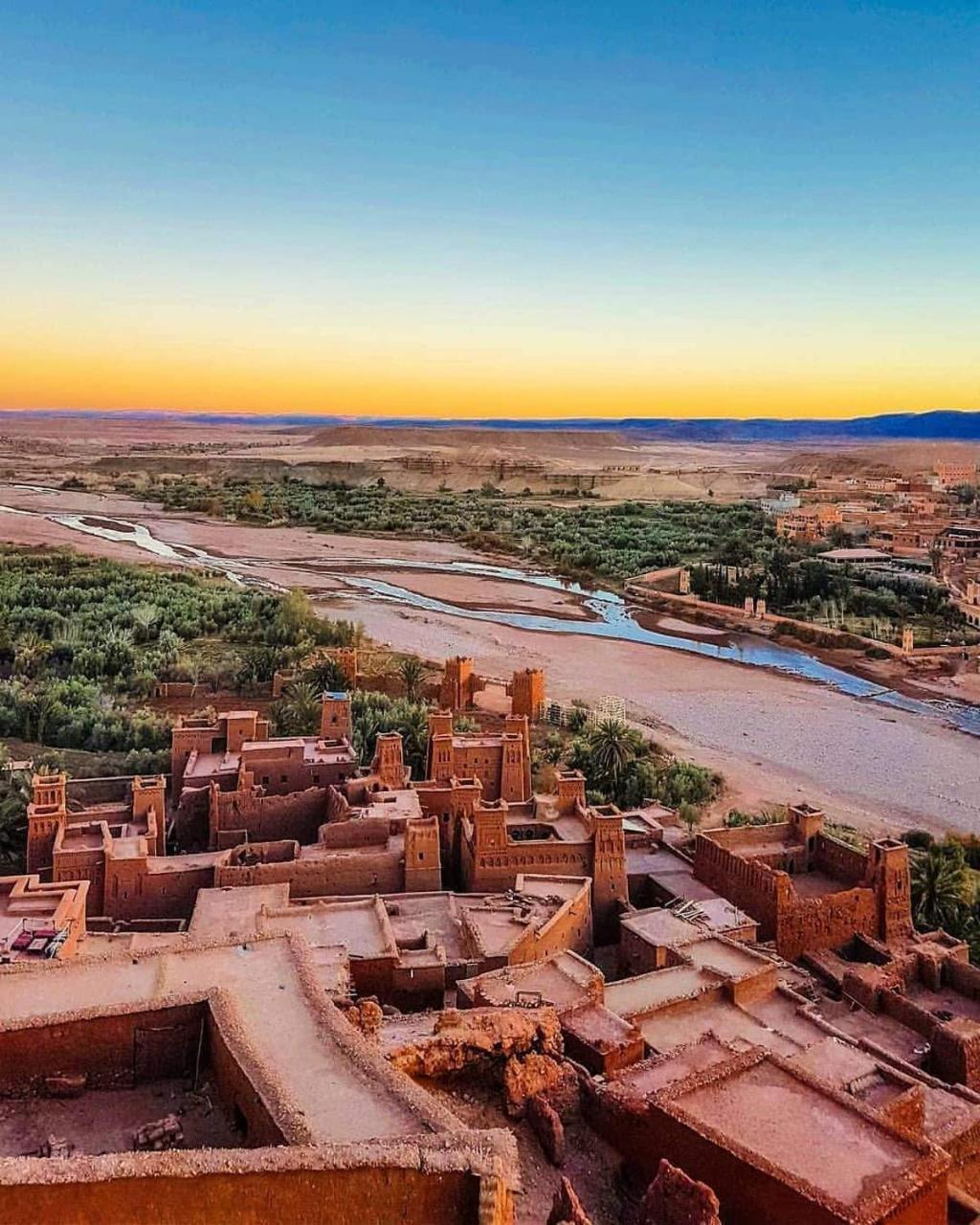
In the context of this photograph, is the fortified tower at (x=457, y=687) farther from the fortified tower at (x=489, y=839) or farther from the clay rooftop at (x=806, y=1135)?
the clay rooftop at (x=806, y=1135)

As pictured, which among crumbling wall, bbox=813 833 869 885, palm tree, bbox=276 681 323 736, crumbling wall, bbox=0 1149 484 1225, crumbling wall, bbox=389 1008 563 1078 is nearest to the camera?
crumbling wall, bbox=0 1149 484 1225

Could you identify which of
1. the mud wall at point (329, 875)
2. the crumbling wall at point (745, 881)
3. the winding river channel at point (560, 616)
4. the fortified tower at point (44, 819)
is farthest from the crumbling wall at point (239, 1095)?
the winding river channel at point (560, 616)

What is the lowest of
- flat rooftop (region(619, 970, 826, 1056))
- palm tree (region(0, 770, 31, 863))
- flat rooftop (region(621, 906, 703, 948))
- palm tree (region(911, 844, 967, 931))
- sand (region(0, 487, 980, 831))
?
sand (region(0, 487, 980, 831))

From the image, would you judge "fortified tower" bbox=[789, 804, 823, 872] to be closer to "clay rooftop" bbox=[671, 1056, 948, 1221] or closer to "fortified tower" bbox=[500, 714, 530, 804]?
"fortified tower" bbox=[500, 714, 530, 804]

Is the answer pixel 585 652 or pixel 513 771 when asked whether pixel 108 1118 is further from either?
pixel 585 652

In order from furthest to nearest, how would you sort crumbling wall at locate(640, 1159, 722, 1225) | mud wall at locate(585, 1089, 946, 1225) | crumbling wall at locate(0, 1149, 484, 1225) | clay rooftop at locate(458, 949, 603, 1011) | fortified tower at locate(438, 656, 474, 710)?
fortified tower at locate(438, 656, 474, 710) → clay rooftop at locate(458, 949, 603, 1011) → mud wall at locate(585, 1089, 946, 1225) → crumbling wall at locate(640, 1159, 722, 1225) → crumbling wall at locate(0, 1149, 484, 1225)

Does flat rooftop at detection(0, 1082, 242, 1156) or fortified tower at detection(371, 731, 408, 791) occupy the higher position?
flat rooftop at detection(0, 1082, 242, 1156)

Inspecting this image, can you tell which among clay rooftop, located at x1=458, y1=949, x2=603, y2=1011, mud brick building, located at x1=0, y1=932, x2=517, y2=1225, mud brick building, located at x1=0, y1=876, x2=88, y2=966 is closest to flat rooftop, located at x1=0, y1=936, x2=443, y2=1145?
mud brick building, located at x1=0, y1=932, x2=517, y2=1225

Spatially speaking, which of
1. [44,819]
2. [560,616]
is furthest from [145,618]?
[44,819]
